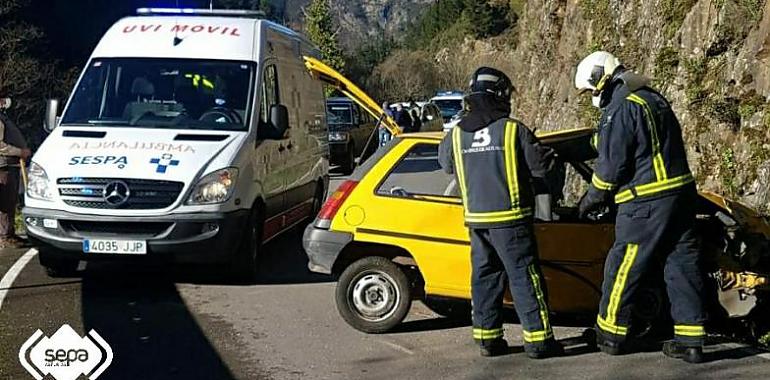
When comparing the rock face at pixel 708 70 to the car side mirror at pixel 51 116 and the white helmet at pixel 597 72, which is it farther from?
the car side mirror at pixel 51 116

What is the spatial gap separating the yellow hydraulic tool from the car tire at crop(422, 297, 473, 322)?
8.94 feet

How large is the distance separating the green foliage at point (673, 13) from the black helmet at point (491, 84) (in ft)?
25.1

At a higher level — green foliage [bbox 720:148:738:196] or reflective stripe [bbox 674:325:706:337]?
green foliage [bbox 720:148:738:196]

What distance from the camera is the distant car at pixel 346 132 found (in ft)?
82.7

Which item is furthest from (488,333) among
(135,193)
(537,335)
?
(135,193)

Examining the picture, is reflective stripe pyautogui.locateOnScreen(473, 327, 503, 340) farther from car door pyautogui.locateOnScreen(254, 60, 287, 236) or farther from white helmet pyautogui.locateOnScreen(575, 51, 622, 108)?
car door pyautogui.locateOnScreen(254, 60, 287, 236)

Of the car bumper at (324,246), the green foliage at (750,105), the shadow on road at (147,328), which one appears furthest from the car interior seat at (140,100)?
the green foliage at (750,105)

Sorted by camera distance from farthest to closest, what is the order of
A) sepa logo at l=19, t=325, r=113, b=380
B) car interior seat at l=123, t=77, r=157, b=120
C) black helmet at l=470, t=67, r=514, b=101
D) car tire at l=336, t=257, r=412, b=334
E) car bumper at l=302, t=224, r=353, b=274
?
car interior seat at l=123, t=77, r=157, b=120 < car bumper at l=302, t=224, r=353, b=274 < car tire at l=336, t=257, r=412, b=334 < black helmet at l=470, t=67, r=514, b=101 < sepa logo at l=19, t=325, r=113, b=380

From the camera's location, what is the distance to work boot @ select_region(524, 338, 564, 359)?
6.84m

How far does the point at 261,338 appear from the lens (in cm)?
760

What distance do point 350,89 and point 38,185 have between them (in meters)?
3.58

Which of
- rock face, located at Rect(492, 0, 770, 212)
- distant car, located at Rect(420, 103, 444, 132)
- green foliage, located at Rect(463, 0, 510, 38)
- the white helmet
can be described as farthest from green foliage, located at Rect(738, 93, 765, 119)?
green foliage, located at Rect(463, 0, 510, 38)

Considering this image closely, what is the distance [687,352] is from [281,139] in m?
5.08

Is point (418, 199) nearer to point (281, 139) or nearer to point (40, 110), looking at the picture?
point (281, 139)
